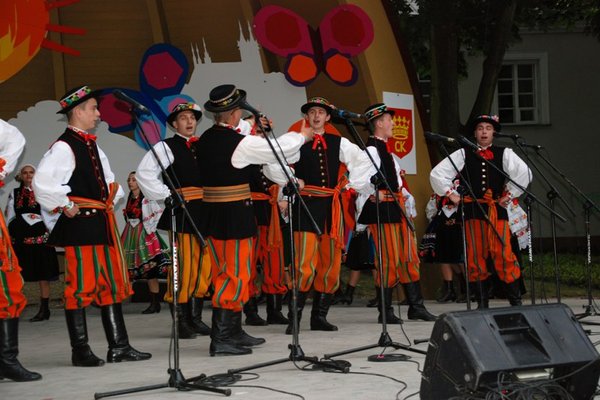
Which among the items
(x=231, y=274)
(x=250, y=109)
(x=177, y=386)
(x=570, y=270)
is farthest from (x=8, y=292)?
(x=570, y=270)

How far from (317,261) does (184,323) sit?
1.18 metres

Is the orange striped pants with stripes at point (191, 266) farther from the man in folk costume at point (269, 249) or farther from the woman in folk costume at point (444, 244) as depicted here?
the woman in folk costume at point (444, 244)

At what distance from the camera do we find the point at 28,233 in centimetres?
948

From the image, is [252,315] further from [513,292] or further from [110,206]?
[110,206]

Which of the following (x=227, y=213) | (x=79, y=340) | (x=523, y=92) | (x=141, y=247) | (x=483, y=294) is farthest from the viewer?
(x=523, y=92)

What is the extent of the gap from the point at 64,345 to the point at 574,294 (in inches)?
268

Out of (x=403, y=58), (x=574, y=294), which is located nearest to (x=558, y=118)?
(x=574, y=294)

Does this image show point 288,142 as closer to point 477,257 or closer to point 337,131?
point 477,257

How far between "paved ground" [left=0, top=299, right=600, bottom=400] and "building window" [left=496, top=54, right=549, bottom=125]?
12.6m

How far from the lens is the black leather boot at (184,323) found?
7617mm

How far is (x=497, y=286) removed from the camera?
34.4 feet

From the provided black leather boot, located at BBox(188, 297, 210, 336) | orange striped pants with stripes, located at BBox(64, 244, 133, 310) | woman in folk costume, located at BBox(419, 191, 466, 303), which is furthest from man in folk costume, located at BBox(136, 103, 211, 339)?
woman in folk costume, located at BBox(419, 191, 466, 303)

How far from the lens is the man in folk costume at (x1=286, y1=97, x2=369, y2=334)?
7.39m

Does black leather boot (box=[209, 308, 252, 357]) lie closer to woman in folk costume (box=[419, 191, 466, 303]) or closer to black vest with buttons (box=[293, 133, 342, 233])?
black vest with buttons (box=[293, 133, 342, 233])
